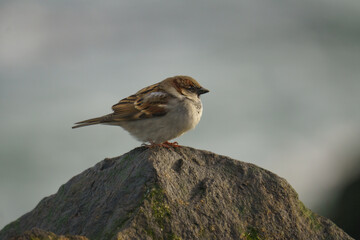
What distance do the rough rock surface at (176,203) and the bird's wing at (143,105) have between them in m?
1.00

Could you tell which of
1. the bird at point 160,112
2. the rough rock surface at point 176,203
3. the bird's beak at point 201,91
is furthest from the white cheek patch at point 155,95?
the rough rock surface at point 176,203

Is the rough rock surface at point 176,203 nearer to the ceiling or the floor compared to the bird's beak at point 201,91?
nearer to the floor

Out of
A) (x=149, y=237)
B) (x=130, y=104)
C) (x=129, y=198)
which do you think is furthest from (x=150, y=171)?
(x=130, y=104)

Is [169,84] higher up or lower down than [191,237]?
higher up

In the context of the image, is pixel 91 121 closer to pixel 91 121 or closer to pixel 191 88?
pixel 91 121

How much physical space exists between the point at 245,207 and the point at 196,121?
2105 mm

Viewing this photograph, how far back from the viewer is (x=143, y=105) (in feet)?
28.8

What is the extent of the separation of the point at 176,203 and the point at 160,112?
2.33 metres

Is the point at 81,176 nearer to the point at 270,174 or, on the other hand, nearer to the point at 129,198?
the point at 129,198

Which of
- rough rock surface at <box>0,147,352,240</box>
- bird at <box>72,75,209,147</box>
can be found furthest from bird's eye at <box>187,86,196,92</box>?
rough rock surface at <box>0,147,352,240</box>

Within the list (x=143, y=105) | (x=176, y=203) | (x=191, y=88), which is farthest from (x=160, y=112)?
(x=176, y=203)

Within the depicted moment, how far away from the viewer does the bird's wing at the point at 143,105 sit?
8.60 metres

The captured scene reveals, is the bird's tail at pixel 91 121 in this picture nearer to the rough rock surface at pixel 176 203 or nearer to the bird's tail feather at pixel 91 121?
the bird's tail feather at pixel 91 121

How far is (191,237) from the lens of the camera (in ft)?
20.8
